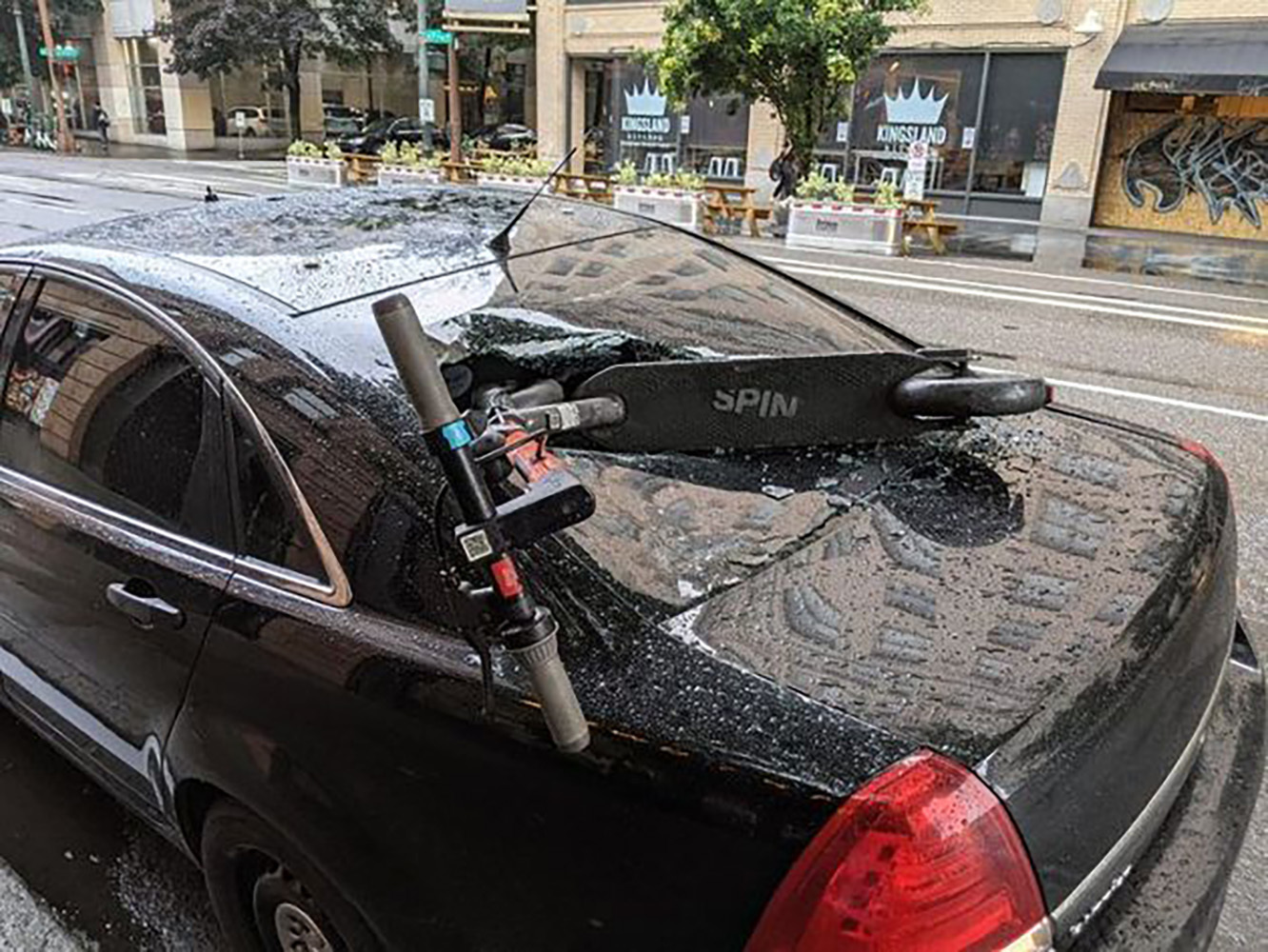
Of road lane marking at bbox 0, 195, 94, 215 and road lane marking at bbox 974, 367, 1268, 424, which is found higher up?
road lane marking at bbox 974, 367, 1268, 424

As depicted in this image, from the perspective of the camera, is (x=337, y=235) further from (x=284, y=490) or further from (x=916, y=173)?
(x=916, y=173)

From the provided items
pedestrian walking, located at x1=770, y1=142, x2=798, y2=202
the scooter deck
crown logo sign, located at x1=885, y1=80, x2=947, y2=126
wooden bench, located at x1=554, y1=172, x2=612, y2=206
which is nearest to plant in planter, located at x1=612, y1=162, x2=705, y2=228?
wooden bench, located at x1=554, y1=172, x2=612, y2=206

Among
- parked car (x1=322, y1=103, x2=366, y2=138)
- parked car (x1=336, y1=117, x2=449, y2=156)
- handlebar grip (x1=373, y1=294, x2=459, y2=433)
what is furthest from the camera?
parked car (x1=322, y1=103, x2=366, y2=138)

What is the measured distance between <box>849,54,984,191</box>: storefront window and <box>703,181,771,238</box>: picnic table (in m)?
5.07

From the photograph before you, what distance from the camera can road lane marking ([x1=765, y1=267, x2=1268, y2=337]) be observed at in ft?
32.6

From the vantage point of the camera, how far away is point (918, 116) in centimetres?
2086

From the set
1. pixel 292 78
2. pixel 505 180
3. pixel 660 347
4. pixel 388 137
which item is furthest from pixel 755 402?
pixel 292 78

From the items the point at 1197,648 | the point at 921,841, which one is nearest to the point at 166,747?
the point at 921,841

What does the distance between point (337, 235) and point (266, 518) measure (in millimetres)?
921

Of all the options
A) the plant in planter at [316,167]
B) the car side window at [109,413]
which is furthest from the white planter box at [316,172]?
the car side window at [109,413]

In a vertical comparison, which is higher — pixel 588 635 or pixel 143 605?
pixel 588 635

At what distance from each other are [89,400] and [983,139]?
67.4ft

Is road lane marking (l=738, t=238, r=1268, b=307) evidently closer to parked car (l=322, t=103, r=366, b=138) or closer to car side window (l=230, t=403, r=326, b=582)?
car side window (l=230, t=403, r=326, b=582)

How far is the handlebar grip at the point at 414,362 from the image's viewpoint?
1255mm
